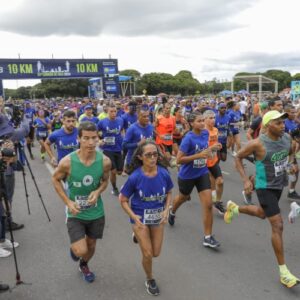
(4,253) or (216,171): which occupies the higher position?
(216,171)

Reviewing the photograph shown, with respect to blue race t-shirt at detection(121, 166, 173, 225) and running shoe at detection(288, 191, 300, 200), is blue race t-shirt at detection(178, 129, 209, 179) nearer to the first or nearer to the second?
blue race t-shirt at detection(121, 166, 173, 225)

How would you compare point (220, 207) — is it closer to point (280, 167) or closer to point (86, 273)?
point (280, 167)

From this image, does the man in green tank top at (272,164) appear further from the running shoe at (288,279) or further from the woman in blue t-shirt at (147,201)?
the woman in blue t-shirt at (147,201)

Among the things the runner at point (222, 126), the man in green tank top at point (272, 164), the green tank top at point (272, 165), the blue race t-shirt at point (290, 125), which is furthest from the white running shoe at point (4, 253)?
the blue race t-shirt at point (290, 125)

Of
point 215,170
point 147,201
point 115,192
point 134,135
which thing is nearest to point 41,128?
point 115,192

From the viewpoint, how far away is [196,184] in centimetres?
482

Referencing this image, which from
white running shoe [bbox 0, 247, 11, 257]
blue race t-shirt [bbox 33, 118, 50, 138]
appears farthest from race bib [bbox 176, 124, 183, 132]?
white running shoe [bbox 0, 247, 11, 257]

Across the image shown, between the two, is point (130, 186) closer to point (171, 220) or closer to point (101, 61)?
point (171, 220)

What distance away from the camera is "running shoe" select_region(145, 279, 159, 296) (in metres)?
3.52

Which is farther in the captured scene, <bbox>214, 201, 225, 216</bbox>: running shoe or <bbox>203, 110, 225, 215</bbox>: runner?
<bbox>214, 201, 225, 216</bbox>: running shoe

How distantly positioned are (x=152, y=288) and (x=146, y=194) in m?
0.96

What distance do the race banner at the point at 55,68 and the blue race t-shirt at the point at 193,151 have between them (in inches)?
968

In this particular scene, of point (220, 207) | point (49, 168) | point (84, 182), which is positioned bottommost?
point (49, 168)

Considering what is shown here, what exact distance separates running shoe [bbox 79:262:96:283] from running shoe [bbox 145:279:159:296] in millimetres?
668
